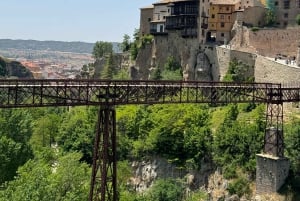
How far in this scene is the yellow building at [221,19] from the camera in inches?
2515

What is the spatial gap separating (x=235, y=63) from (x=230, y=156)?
62.0ft

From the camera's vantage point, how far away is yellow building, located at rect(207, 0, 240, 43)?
63.9 metres

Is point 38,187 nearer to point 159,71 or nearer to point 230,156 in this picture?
point 230,156

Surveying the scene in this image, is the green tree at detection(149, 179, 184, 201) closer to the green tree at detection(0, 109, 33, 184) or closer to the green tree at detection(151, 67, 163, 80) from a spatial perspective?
the green tree at detection(0, 109, 33, 184)

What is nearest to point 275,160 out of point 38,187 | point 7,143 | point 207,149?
point 207,149

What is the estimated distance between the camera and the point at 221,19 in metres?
64.4

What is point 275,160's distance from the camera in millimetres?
35719

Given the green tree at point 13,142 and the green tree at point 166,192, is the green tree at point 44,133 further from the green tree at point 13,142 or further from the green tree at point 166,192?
the green tree at point 166,192

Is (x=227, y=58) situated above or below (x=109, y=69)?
above

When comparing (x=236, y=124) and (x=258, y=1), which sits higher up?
(x=258, y=1)

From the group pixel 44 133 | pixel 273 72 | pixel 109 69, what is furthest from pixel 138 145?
pixel 109 69

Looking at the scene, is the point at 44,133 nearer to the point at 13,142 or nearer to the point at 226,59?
the point at 13,142

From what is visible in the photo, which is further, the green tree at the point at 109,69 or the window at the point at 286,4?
the green tree at the point at 109,69

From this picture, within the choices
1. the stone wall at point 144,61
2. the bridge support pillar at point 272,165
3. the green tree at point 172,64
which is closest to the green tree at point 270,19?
the green tree at point 172,64
